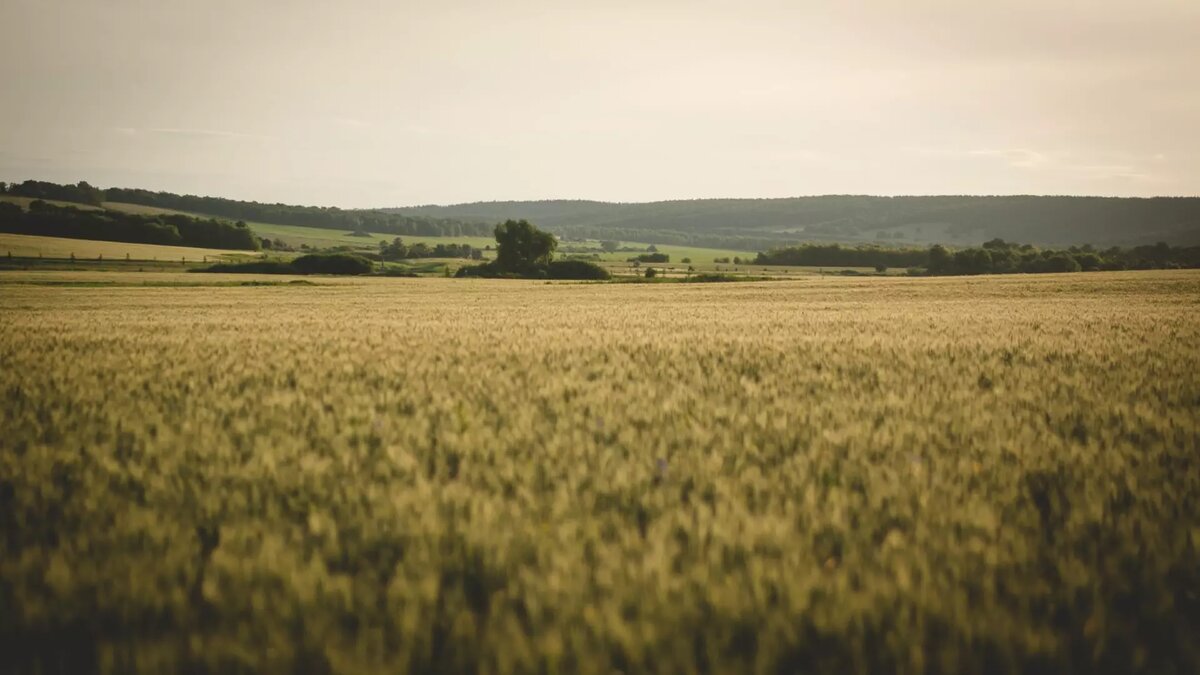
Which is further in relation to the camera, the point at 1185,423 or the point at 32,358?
the point at 32,358

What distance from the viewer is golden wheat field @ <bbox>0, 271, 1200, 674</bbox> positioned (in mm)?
1756

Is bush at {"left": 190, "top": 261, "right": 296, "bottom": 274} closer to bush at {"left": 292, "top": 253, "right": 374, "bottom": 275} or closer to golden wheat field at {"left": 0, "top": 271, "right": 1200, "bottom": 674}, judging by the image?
bush at {"left": 292, "top": 253, "right": 374, "bottom": 275}

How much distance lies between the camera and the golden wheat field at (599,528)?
176 centimetres

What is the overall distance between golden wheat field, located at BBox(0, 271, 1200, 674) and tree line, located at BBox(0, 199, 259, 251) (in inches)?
4911

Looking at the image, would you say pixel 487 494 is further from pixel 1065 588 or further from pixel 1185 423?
pixel 1185 423

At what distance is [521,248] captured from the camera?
279 ft

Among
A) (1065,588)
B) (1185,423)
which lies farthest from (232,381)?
(1185,423)

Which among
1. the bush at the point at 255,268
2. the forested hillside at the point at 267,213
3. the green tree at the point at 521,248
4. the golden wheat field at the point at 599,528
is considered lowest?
the golden wheat field at the point at 599,528

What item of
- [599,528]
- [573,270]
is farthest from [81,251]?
[599,528]

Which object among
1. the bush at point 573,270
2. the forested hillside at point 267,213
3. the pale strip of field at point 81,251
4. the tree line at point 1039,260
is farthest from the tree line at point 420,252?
the tree line at point 1039,260

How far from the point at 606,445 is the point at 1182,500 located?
109 inches

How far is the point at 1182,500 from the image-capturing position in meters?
2.79

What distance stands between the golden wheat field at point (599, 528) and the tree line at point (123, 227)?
125m

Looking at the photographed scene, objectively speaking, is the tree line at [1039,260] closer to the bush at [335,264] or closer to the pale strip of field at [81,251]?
the bush at [335,264]
